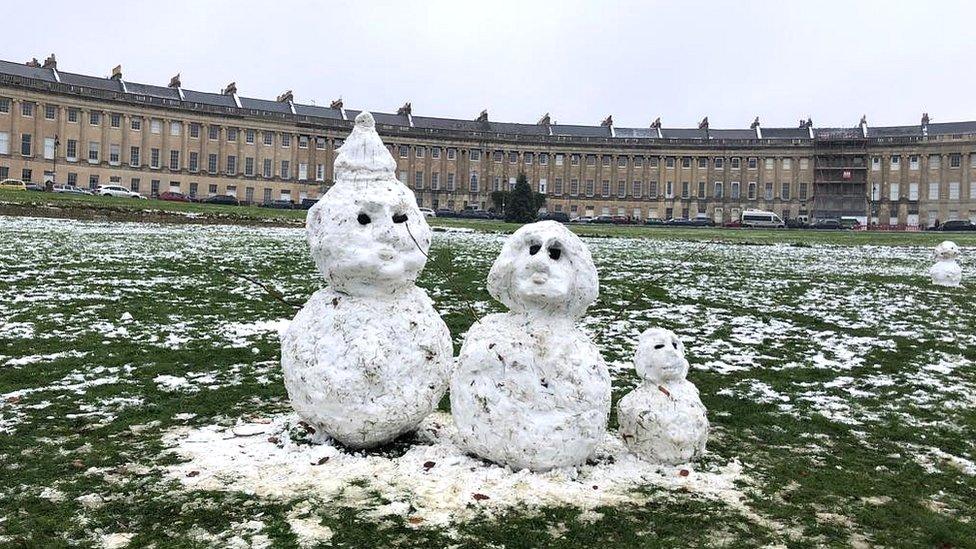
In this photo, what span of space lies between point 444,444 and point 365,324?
1319 millimetres

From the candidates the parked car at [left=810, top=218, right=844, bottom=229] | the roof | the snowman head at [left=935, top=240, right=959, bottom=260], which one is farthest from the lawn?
the roof

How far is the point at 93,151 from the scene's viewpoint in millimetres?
72500

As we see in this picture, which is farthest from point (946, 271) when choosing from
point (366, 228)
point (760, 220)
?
point (760, 220)

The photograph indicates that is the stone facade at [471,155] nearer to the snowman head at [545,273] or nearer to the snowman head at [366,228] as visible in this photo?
the snowman head at [366,228]

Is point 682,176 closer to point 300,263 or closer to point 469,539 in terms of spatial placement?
point 300,263

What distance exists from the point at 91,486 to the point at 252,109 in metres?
84.5

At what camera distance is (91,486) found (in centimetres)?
510

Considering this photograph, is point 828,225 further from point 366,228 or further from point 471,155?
point 366,228

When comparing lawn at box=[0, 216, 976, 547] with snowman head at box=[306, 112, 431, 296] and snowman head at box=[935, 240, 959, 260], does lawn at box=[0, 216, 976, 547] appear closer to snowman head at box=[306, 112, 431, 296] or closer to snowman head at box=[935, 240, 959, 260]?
snowman head at box=[306, 112, 431, 296]

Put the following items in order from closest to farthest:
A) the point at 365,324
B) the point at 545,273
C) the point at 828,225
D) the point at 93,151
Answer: the point at 545,273 → the point at 365,324 → the point at 828,225 → the point at 93,151

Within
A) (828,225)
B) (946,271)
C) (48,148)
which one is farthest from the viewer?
(48,148)

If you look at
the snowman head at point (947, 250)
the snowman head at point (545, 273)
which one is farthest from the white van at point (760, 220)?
the snowman head at point (545, 273)

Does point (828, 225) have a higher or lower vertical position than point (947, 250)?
higher


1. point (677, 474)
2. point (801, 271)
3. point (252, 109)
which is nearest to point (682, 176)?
point (252, 109)
